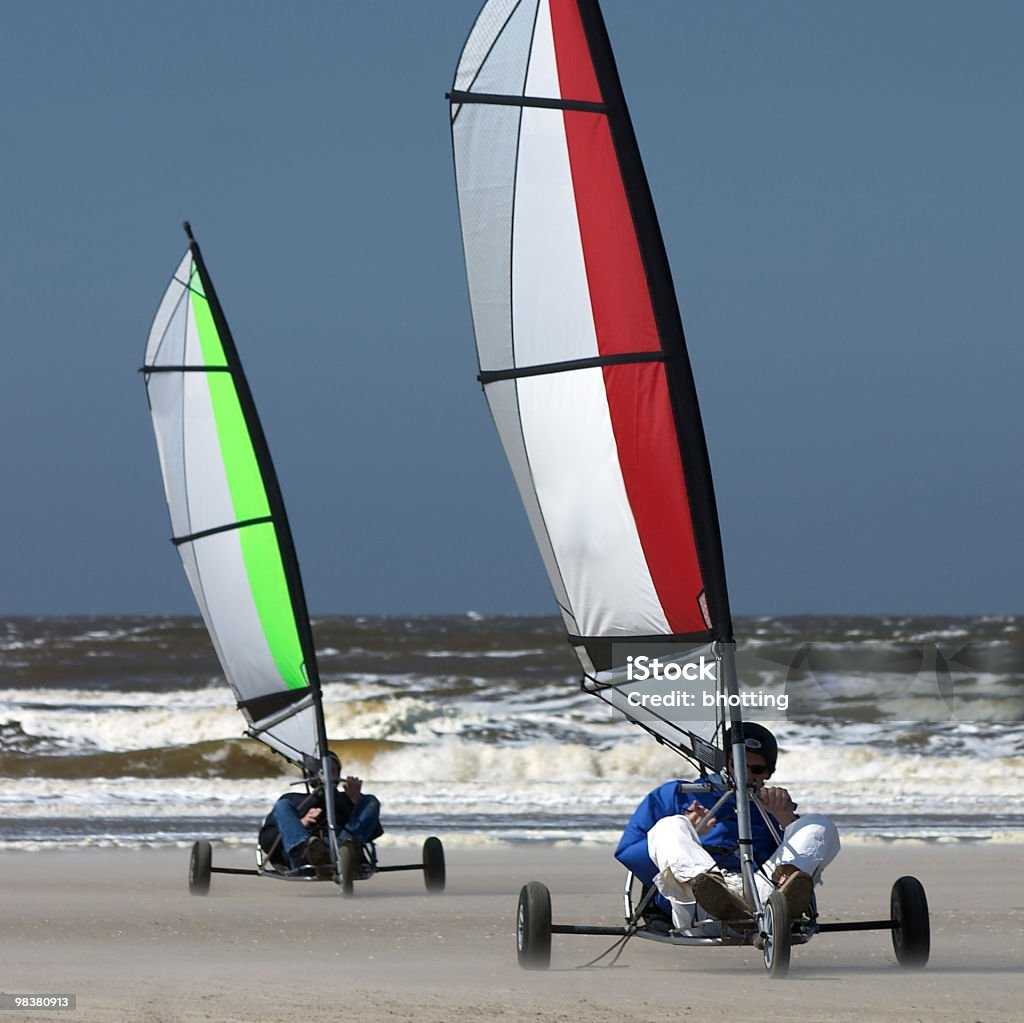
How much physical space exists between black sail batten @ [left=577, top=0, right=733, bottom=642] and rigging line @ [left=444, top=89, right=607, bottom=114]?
0.17 metres

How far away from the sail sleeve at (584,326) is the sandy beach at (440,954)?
122 centimetres

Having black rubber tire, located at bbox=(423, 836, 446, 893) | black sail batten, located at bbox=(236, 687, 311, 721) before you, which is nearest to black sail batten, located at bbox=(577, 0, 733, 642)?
black rubber tire, located at bbox=(423, 836, 446, 893)

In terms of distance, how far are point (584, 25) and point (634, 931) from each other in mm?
3106

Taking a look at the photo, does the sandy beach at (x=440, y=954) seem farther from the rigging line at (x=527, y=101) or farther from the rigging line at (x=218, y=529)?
the rigging line at (x=527, y=101)

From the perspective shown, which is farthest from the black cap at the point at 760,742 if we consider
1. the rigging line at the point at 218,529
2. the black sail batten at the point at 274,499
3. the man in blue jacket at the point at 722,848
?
the rigging line at the point at 218,529

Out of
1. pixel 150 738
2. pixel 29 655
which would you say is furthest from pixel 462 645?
pixel 150 738

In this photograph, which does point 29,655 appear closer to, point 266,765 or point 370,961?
point 266,765

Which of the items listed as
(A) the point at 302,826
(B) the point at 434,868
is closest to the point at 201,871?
(A) the point at 302,826

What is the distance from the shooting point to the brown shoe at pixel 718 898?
5805mm

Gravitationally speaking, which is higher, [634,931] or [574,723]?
[634,931]

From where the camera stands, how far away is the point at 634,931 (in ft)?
20.2

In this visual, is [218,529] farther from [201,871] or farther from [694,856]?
[694,856]

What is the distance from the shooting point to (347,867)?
9.43 meters

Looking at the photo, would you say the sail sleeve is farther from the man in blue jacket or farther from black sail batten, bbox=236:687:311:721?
black sail batten, bbox=236:687:311:721
